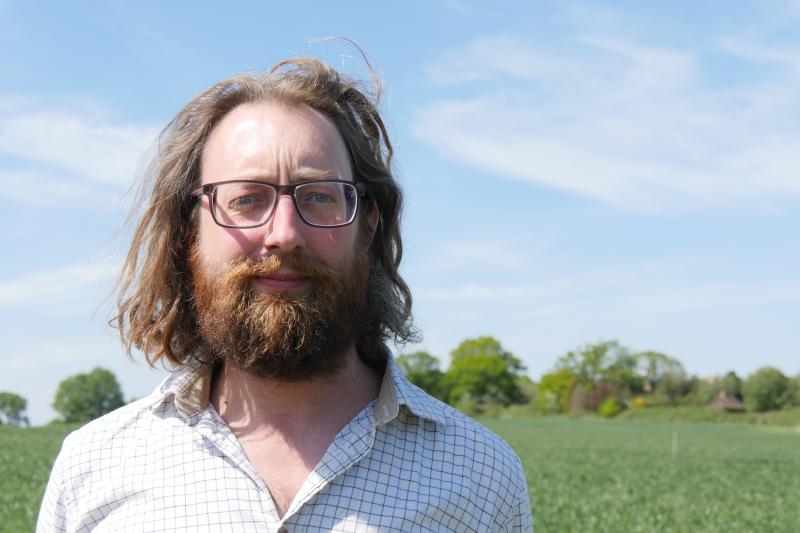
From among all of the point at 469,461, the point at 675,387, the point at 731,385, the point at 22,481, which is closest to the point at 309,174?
the point at 469,461

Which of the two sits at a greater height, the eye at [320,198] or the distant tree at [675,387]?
the distant tree at [675,387]

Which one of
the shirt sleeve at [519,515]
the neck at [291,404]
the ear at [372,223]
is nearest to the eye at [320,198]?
the ear at [372,223]

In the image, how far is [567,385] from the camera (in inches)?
4338

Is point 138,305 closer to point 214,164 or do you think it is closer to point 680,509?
point 214,164

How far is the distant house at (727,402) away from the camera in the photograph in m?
93.8

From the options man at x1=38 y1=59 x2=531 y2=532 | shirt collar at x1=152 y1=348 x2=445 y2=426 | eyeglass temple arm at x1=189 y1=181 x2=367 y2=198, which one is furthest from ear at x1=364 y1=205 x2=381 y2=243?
shirt collar at x1=152 y1=348 x2=445 y2=426

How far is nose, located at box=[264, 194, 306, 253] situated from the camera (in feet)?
6.75

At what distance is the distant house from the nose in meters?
97.6

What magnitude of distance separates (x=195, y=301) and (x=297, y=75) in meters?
0.67

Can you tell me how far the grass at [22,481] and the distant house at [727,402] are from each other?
8369cm

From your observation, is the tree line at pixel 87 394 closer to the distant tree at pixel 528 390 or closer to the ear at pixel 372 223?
the distant tree at pixel 528 390

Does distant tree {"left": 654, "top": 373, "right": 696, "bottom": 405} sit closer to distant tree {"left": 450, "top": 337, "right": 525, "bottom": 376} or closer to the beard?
distant tree {"left": 450, "top": 337, "right": 525, "bottom": 376}

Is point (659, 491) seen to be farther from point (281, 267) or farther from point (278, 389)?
point (281, 267)

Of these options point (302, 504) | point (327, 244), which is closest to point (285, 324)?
point (327, 244)
